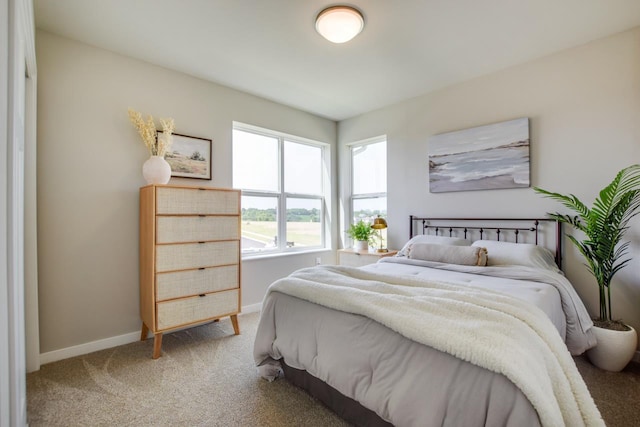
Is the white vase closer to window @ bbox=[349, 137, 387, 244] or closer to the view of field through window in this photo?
the view of field through window

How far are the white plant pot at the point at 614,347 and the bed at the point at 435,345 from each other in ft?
0.65

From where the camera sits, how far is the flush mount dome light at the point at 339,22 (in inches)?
79.5

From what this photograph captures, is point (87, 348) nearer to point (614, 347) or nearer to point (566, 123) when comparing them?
point (614, 347)

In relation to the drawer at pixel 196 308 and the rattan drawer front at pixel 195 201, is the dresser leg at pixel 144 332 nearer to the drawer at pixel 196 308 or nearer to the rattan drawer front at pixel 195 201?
the drawer at pixel 196 308

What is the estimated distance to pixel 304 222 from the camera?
4246 mm

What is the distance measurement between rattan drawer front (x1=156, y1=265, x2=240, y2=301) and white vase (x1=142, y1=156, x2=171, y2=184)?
78cm

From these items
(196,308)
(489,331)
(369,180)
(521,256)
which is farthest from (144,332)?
(521,256)

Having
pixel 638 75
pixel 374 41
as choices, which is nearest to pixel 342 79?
pixel 374 41

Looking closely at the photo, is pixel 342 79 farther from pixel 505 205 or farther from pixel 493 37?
pixel 505 205

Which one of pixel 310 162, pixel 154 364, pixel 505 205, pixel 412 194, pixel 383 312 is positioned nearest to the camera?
pixel 383 312

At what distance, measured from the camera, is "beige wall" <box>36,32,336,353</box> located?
2.31 metres

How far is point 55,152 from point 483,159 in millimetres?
3735

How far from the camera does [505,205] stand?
295 centimetres

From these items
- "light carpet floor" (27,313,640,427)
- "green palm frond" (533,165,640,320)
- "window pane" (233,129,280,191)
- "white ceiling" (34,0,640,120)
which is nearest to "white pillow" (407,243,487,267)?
"green palm frond" (533,165,640,320)
